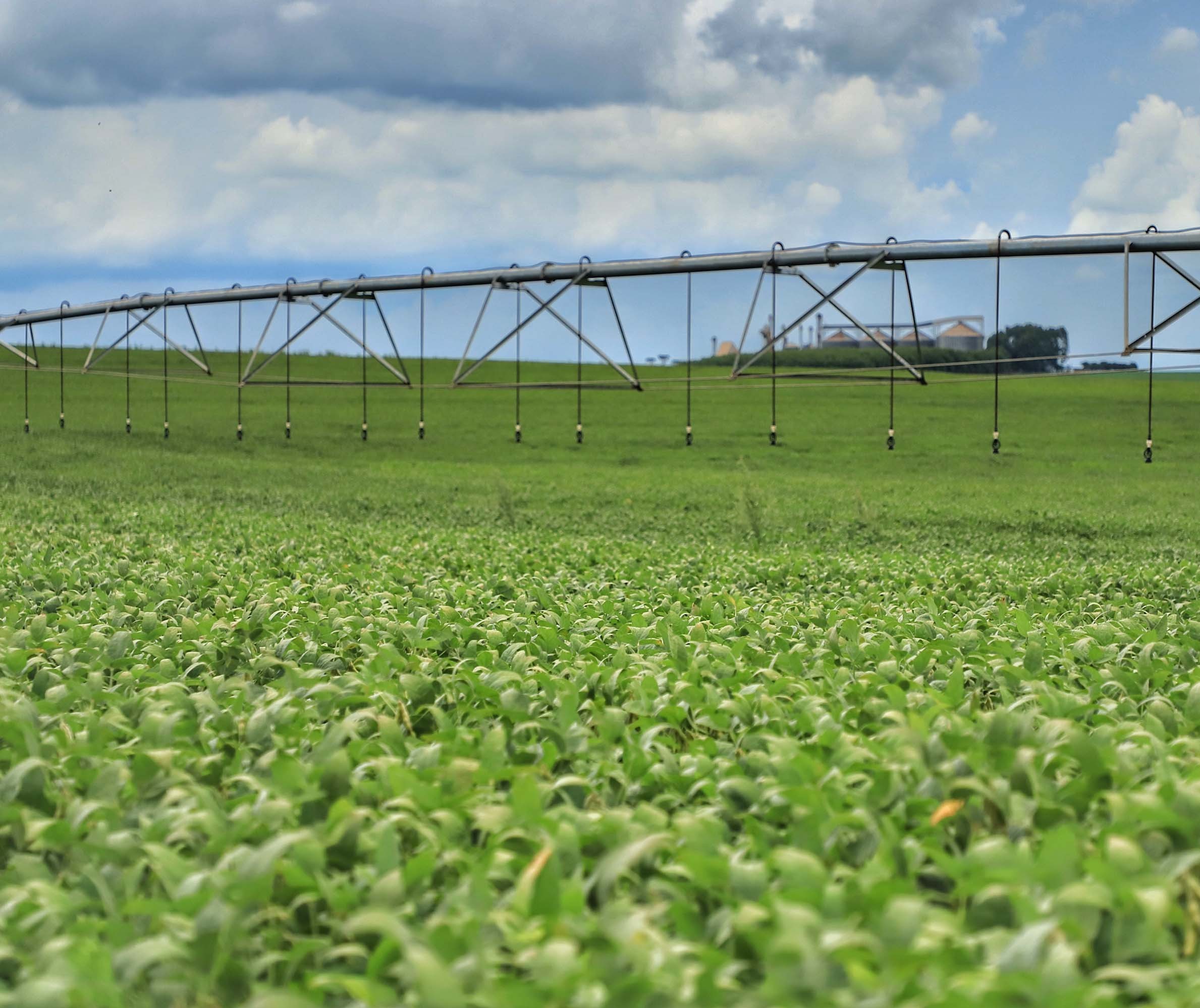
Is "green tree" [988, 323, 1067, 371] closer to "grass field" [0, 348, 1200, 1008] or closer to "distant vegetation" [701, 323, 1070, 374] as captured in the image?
"distant vegetation" [701, 323, 1070, 374]

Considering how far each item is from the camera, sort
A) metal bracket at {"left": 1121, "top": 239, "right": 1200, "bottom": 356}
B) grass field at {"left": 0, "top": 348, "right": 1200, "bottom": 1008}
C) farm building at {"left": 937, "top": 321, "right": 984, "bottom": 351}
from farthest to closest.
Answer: farm building at {"left": 937, "top": 321, "right": 984, "bottom": 351} < metal bracket at {"left": 1121, "top": 239, "right": 1200, "bottom": 356} < grass field at {"left": 0, "top": 348, "right": 1200, "bottom": 1008}

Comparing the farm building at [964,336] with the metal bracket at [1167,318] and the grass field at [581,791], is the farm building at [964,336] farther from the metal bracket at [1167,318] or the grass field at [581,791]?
the grass field at [581,791]

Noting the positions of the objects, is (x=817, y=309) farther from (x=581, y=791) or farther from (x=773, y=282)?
(x=581, y=791)

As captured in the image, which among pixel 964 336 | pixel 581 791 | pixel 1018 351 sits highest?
pixel 964 336

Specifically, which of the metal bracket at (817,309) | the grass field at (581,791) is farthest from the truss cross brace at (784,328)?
the grass field at (581,791)

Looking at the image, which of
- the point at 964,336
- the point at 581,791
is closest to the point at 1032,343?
the point at 964,336

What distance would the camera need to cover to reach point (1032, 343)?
1864 cm

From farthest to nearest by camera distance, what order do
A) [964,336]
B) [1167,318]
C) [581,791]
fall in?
[964,336]
[1167,318]
[581,791]

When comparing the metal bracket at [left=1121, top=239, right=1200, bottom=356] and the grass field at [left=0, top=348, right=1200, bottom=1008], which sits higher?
the metal bracket at [left=1121, top=239, right=1200, bottom=356]

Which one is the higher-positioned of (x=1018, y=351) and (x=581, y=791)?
(x=1018, y=351)

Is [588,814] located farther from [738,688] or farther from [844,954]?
[738,688]

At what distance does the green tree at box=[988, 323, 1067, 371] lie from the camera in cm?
1812

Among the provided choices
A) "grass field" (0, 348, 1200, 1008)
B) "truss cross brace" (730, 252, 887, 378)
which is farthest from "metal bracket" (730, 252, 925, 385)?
"grass field" (0, 348, 1200, 1008)

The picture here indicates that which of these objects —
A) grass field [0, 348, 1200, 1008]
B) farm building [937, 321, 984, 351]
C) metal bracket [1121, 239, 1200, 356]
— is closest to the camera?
grass field [0, 348, 1200, 1008]
